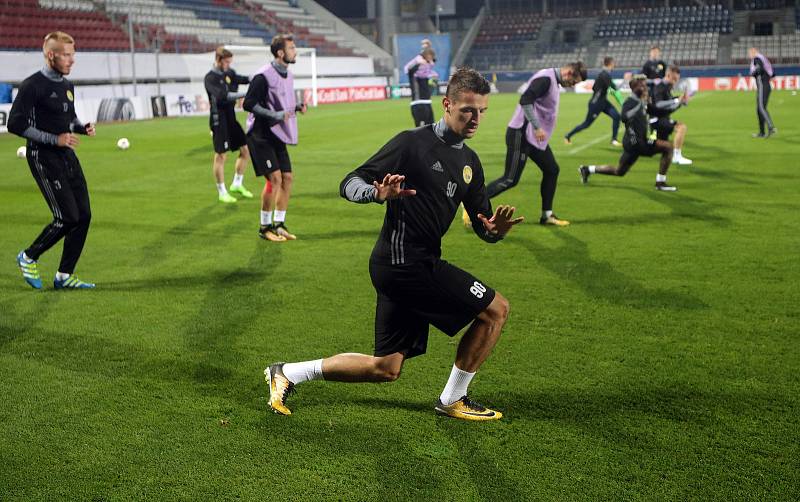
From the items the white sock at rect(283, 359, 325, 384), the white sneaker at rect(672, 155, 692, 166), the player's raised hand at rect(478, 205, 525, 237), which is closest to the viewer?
the player's raised hand at rect(478, 205, 525, 237)

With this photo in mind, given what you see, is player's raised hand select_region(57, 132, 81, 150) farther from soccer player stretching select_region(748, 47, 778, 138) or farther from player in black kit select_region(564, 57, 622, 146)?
soccer player stretching select_region(748, 47, 778, 138)

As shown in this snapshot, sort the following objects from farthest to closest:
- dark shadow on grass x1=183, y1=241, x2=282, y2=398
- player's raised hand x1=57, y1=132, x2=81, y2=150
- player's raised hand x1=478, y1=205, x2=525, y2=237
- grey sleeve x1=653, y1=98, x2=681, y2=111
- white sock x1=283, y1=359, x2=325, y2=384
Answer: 1. grey sleeve x1=653, y1=98, x2=681, y2=111
2. player's raised hand x1=57, y1=132, x2=81, y2=150
3. dark shadow on grass x1=183, y1=241, x2=282, y2=398
4. white sock x1=283, y1=359, x2=325, y2=384
5. player's raised hand x1=478, y1=205, x2=525, y2=237

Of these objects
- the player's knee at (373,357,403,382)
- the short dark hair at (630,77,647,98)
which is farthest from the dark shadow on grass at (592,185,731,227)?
the player's knee at (373,357,403,382)

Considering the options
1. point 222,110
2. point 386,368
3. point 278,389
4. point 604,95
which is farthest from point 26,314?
point 604,95

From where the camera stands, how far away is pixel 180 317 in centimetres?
672

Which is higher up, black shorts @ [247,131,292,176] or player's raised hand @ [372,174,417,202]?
player's raised hand @ [372,174,417,202]

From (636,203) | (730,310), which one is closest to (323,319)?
(730,310)

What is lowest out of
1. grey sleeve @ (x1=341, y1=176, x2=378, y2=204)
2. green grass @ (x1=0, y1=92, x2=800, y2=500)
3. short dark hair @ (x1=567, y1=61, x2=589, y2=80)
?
green grass @ (x1=0, y1=92, x2=800, y2=500)

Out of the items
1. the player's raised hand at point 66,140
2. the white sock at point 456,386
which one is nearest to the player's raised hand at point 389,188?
the white sock at point 456,386

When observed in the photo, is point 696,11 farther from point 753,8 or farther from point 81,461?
point 81,461

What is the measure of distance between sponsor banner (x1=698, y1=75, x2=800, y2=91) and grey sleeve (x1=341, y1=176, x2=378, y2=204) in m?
46.7

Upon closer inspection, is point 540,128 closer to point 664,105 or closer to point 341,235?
point 341,235

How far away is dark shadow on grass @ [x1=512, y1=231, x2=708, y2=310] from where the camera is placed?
22.5 feet

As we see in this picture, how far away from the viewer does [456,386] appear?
15.1ft
